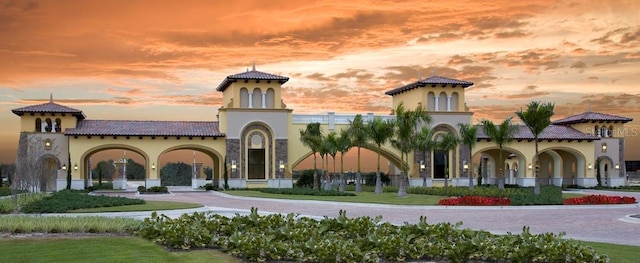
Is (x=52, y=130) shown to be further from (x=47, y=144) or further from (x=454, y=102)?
(x=454, y=102)

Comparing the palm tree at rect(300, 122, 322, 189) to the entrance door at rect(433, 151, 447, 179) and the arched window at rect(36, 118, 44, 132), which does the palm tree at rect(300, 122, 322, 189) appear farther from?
the arched window at rect(36, 118, 44, 132)

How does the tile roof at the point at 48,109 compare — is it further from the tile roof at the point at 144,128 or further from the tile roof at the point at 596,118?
the tile roof at the point at 596,118

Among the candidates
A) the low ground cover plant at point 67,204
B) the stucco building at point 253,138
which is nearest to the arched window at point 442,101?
the stucco building at point 253,138

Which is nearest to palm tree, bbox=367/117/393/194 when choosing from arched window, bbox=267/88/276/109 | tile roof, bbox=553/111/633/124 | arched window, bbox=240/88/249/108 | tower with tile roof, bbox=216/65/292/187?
tower with tile roof, bbox=216/65/292/187

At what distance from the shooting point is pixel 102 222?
1783 centimetres

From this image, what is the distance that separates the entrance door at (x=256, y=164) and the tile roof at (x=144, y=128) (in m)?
3.04

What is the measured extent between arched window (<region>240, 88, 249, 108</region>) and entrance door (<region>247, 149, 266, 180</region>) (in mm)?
3752

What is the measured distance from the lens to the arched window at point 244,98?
2226 inches

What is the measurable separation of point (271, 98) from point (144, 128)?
1050 centimetres

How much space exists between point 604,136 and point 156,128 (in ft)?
137

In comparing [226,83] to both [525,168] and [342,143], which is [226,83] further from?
[525,168]

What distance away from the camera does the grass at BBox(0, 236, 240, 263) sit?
44.9ft

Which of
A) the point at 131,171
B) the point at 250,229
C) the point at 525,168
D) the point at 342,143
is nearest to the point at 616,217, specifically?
the point at 250,229

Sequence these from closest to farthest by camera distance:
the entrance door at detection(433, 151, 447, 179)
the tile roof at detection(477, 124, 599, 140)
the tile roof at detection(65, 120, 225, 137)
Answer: the tile roof at detection(65, 120, 225, 137)
the entrance door at detection(433, 151, 447, 179)
the tile roof at detection(477, 124, 599, 140)
